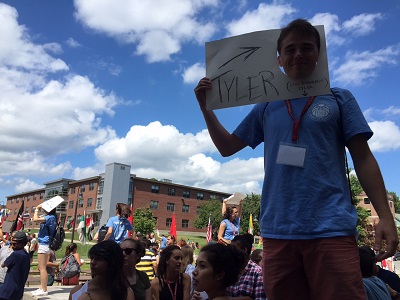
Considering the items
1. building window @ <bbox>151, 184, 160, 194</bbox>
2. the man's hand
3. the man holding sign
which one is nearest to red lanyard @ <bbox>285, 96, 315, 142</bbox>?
the man holding sign

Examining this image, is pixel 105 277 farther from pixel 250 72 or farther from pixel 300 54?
pixel 300 54

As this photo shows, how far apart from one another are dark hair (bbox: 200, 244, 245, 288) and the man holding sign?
1.31 m

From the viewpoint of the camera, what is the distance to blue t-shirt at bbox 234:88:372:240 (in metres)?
1.59

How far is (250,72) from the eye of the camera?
2.04 meters

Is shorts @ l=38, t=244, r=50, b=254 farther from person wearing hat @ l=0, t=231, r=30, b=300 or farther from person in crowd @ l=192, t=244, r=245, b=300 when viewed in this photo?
person in crowd @ l=192, t=244, r=245, b=300

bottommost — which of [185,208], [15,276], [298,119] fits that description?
[15,276]

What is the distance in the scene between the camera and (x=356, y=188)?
3831 cm

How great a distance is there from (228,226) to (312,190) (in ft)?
20.0

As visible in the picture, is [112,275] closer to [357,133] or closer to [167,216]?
[357,133]

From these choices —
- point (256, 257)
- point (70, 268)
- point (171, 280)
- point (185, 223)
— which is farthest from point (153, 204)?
point (171, 280)

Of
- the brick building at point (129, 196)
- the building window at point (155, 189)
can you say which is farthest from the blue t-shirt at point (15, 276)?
the building window at point (155, 189)

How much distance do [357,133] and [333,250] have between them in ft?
1.86

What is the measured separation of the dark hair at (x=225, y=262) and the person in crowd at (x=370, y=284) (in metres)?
1.23

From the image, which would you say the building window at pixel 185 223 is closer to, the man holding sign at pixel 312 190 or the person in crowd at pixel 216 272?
the person in crowd at pixel 216 272
